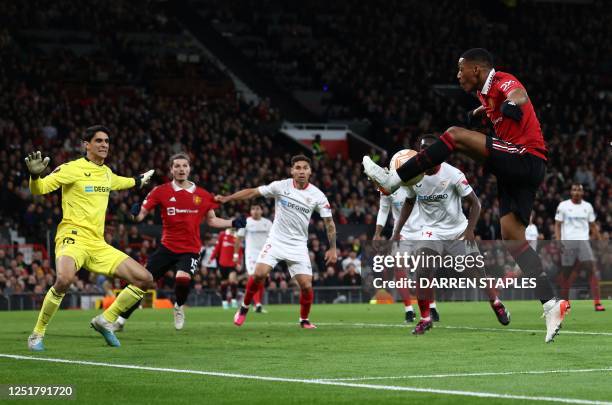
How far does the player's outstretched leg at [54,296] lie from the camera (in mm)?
12953

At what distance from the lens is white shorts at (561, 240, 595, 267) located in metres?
23.3

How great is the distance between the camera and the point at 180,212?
18016 millimetres

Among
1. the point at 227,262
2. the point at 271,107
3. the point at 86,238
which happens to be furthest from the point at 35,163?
the point at 271,107

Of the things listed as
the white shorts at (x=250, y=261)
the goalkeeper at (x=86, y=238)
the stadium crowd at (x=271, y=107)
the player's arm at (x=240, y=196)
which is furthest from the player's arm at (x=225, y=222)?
the stadium crowd at (x=271, y=107)

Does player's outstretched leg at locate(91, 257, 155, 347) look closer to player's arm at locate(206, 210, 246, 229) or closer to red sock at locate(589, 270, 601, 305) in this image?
player's arm at locate(206, 210, 246, 229)

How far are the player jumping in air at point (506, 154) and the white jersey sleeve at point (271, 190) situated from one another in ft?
17.5

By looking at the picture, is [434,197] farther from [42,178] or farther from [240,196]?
[42,178]

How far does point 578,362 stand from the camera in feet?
34.4

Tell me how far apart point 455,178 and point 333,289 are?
16.4 metres

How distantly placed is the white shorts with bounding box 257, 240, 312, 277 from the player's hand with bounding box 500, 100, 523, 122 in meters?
6.87

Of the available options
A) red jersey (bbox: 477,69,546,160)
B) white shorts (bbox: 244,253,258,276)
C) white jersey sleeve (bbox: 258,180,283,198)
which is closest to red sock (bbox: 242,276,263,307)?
white jersey sleeve (bbox: 258,180,283,198)

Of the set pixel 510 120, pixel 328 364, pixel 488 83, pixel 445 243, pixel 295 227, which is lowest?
pixel 328 364

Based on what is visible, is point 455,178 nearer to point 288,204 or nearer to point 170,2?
point 288,204

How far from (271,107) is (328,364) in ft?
125
